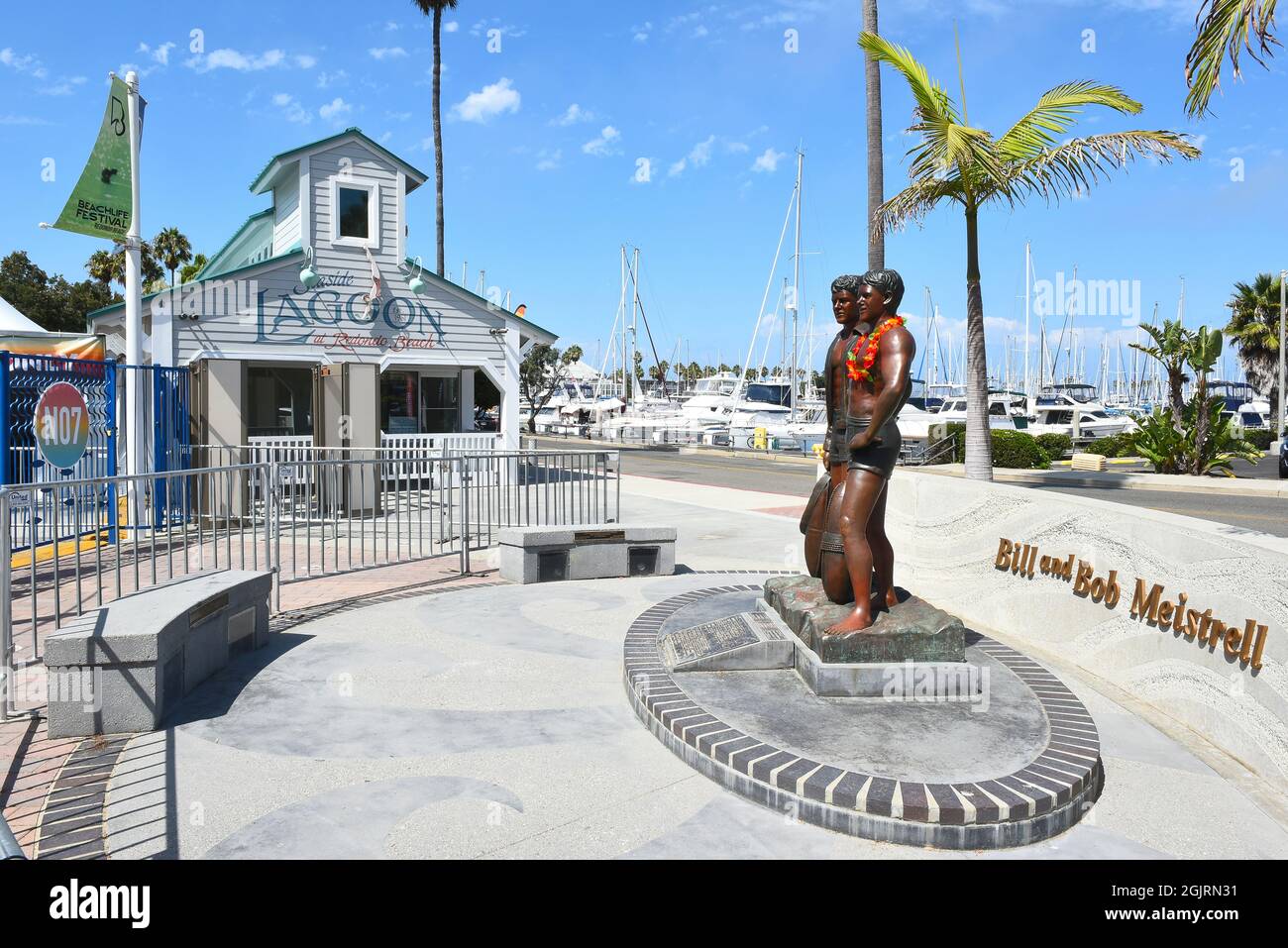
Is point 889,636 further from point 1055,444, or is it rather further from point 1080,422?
point 1080,422

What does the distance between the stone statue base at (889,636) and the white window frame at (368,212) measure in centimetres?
1393

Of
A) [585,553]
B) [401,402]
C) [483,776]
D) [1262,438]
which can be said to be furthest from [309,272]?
[1262,438]

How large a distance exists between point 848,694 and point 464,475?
5.78 m

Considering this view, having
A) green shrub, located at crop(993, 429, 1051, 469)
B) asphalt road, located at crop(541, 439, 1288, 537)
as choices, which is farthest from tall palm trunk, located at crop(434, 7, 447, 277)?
green shrub, located at crop(993, 429, 1051, 469)

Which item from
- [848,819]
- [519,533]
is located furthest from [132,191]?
[848,819]

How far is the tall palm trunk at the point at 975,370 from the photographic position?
12.6 metres

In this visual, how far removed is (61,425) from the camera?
9.70 m

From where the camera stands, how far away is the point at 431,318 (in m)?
18.0

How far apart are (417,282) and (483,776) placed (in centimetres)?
1463

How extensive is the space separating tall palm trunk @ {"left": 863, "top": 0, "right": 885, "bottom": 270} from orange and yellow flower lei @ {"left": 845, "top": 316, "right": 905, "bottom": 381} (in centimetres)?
934

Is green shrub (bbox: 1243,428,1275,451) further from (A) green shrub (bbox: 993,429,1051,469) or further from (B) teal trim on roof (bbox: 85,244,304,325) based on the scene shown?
(B) teal trim on roof (bbox: 85,244,304,325)

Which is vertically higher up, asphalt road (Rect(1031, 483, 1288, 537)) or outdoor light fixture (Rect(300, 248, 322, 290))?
outdoor light fixture (Rect(300, 248, 322, 290))

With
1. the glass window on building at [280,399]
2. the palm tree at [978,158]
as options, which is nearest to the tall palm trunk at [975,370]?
the palm tree at [978,158]

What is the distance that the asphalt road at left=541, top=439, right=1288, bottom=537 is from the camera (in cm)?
1572
